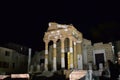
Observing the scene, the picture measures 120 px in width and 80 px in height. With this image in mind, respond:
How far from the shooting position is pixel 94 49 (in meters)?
32.3

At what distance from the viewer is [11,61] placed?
38.6 meters

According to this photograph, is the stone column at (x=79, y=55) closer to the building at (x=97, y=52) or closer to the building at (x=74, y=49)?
the building at (x=74, y=49)

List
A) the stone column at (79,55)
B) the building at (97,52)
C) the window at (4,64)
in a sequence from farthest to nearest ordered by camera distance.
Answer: the window at (4,64)
the stone column at (79,55)
the building at (97,52)

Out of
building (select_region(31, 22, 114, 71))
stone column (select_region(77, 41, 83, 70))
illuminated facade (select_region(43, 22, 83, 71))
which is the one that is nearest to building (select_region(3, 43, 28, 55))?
building (select_region(31, 22, 114, 71))

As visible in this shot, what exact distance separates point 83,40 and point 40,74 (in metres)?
10.6

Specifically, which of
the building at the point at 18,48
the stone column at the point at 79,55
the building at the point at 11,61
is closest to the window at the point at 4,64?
the building at the point at 11,61

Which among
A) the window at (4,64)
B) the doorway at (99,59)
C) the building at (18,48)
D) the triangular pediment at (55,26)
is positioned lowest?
the window at (4,64)

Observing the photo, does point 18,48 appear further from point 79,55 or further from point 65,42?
point 79,55

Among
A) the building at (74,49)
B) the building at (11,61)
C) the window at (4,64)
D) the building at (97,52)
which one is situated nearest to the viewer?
the building at (74,49)

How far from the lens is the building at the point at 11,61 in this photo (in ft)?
119

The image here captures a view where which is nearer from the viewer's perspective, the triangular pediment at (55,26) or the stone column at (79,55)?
the triangular pediment at (55,26)

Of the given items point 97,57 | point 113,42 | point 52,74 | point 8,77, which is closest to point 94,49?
point 97,57

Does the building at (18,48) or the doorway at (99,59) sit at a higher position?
the building at (18,48)

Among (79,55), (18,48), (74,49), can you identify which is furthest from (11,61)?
(79,55)
